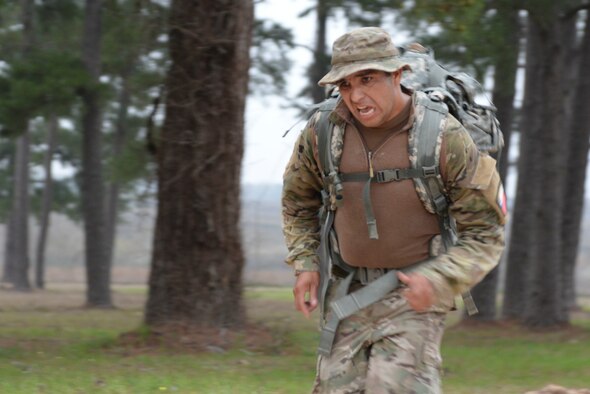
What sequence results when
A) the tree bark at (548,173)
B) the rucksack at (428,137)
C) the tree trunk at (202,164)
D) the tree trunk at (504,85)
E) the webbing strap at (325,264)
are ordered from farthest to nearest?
the tree bark at (548,173)
the tree trunk at (504,85)
the tree trunk at (202,164)
the webbing strap at (325,264)
the rucksack at (428,137)

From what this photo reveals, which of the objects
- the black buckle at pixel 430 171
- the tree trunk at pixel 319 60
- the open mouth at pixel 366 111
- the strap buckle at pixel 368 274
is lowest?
the strap buckle at pixel 368 274

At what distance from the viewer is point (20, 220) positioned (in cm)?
3438

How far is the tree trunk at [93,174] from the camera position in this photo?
2119 cm

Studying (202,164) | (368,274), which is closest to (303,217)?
(368,274)

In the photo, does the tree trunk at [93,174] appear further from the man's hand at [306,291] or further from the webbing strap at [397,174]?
the webbing strap at [397,174]

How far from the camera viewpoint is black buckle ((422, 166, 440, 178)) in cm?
389

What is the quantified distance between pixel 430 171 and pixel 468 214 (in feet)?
0.75

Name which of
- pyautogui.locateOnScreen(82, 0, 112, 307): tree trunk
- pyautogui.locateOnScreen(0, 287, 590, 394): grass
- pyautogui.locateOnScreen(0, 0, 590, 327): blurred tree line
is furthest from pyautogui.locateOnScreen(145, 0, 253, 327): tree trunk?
pyautogui.locateOnScreen(82, 0, 112, 307): tree trunk

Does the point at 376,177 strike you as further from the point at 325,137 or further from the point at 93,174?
the point at 93,174

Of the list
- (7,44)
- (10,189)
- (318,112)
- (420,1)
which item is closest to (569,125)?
(420,1)

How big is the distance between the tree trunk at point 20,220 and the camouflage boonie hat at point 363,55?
28.8m

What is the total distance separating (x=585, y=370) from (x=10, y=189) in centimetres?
3001

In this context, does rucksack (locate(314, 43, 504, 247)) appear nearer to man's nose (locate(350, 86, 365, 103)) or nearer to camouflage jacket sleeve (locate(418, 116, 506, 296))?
camouflage jacket sleeve (locate(418, 116, 506, 296))

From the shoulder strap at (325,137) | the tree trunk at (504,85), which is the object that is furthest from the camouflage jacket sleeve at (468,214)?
the tree trunk at (504,85)
